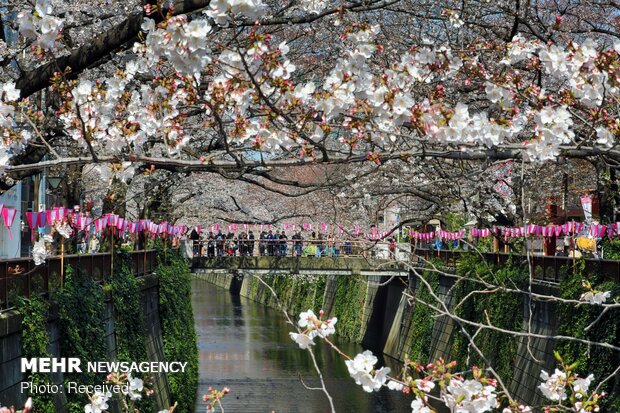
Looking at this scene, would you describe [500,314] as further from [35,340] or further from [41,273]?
[35,340]

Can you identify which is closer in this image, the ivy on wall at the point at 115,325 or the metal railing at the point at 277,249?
the ivy on wall at the point at 115,325

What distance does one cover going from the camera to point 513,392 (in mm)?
25531

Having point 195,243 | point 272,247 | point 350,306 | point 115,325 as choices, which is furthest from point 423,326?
point 115,325

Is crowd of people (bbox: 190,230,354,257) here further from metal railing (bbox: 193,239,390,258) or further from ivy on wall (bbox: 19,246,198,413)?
ivy on wall (bbox: 19,246,198,413)

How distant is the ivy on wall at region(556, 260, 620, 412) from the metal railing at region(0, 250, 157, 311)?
903 cm

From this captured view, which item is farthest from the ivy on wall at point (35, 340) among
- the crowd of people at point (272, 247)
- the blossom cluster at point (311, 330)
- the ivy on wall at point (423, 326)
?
the crowd of people at point (272, 247)

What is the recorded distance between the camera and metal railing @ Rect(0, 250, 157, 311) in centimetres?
1485

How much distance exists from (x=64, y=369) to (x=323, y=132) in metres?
11.2

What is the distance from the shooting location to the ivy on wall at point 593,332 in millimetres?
18859

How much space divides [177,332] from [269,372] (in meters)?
6.63

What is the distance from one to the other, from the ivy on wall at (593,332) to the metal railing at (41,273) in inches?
355

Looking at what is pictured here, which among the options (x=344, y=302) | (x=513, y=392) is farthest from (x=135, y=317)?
(x=344, y=302)

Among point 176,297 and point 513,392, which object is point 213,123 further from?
point 176,297

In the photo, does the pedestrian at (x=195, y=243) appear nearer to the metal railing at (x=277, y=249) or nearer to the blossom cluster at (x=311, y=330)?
the metal railing at (x=277, y=249)
